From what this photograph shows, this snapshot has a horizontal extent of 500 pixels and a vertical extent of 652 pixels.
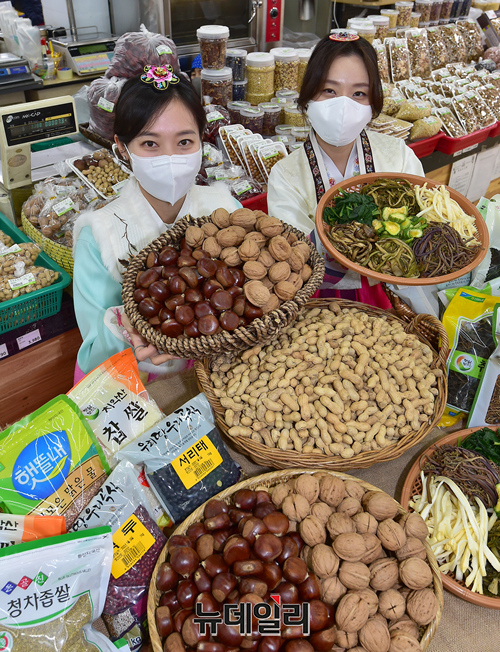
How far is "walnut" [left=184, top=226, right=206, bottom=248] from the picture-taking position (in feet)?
4.78

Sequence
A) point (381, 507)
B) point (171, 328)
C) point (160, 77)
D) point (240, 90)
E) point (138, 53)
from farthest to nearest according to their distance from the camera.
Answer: point (240, 90) → point (138, 53) → point (160, 77) → point (171, 328) → point (381, 507)

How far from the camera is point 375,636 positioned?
1008mm

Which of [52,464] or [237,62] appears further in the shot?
[237,62]

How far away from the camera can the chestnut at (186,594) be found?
3.44 ft

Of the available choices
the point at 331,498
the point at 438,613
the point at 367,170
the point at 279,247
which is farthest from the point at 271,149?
the point at 438,613

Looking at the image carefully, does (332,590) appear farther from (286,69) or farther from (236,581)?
(286,69)

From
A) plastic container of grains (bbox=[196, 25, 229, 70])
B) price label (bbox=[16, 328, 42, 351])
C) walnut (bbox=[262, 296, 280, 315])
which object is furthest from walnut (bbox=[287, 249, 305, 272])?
plastic container of grains (bbox=[196, 25, 229, 70])

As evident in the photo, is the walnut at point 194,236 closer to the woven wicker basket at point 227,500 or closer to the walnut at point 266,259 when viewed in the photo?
the walnut at point 266,259

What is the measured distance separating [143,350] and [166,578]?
0.58 meters

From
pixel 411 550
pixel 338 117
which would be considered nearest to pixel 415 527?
pixel 411 550

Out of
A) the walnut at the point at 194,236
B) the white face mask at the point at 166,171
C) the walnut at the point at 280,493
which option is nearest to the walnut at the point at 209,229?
the walnut at the point at 194,236

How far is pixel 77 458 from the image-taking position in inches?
46.5

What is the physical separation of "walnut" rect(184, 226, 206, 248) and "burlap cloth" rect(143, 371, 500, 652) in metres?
0.52

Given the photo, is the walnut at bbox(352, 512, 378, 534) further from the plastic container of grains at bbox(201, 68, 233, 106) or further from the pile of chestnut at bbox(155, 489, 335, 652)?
the plastic container of grains at bbox(201, 68, 233, 106)
